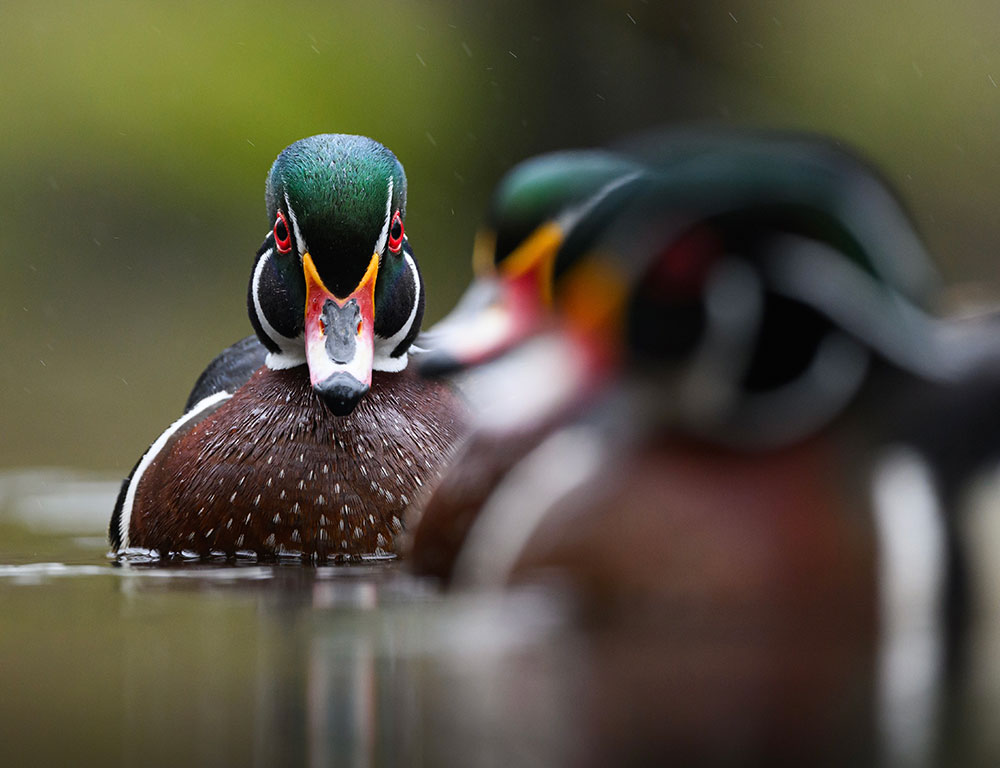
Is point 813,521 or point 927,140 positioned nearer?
point 813,521

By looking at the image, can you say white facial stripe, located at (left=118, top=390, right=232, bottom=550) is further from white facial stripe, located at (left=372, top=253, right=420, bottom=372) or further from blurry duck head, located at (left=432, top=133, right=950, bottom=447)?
blurry duck head, located at (left=432, top=133, right=950, bottom=447)

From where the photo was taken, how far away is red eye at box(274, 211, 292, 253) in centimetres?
444

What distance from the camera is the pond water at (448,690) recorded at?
205cm

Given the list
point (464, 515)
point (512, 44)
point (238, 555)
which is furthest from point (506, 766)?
point (512, 44)

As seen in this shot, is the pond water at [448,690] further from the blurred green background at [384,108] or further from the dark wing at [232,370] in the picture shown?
the blurred green background at [384,108]

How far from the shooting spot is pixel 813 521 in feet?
8.45

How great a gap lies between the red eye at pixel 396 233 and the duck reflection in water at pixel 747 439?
170 cm

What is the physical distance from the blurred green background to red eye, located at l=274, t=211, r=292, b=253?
608 cm

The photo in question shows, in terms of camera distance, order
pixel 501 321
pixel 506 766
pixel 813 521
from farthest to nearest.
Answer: pixel 501 321
pixel 813 521
pixel 506 766

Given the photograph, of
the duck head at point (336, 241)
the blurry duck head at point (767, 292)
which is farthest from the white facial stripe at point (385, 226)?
the blurry duck head at point (767, 292)

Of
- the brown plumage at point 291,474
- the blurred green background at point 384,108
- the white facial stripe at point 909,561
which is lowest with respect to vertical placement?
the white facial stripe at point 909,561

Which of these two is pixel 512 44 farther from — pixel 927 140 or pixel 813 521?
pixel 813 521

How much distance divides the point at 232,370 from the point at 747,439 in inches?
110

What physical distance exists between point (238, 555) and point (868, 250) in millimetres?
2054
